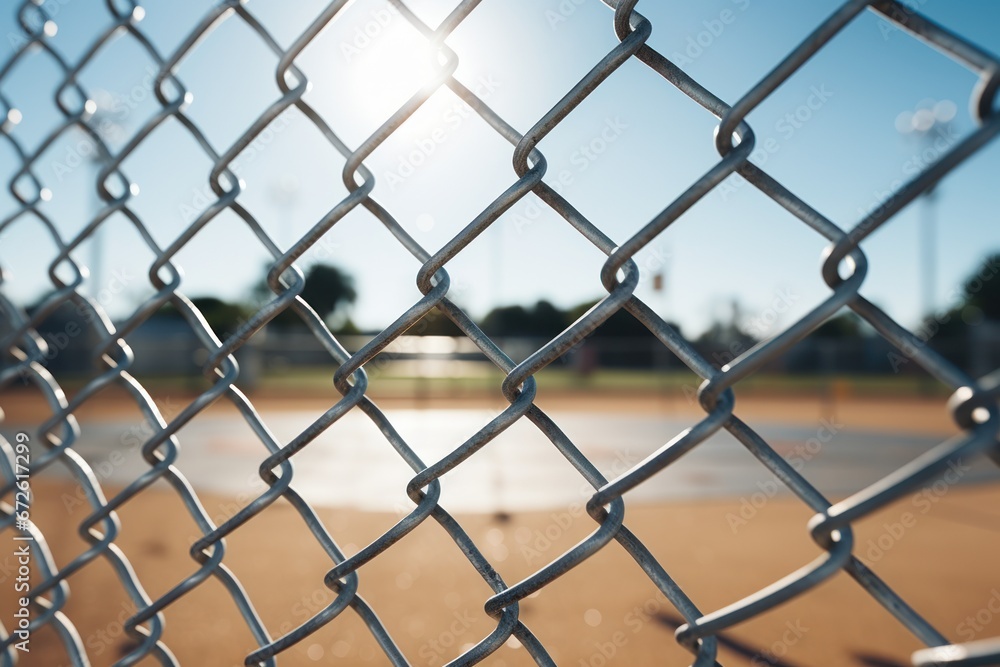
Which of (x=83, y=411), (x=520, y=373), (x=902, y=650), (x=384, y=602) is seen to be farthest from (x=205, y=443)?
(x=520, y=373)

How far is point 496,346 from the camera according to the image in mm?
787

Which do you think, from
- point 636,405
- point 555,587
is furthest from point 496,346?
point 636,405

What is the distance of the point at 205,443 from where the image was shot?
1191 centimetres

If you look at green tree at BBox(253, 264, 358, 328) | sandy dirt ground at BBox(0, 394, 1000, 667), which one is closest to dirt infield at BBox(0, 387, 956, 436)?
sandy dirt ground at BBox(0, 394, 1000, 667)

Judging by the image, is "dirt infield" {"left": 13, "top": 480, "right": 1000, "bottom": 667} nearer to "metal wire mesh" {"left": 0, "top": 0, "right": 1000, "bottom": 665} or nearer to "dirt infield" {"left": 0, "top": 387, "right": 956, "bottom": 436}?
"metal wire mesh" {"left": 0, "top": 0, "right": 1000, "bottom": 665}

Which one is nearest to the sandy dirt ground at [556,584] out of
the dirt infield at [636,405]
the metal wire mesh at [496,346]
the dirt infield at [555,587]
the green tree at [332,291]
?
the dirt infield at [555,587]

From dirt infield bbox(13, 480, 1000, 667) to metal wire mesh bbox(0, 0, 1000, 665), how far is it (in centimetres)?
204

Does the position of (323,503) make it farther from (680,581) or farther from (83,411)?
(83,411)

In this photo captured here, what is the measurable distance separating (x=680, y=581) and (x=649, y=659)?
1197 millimetres

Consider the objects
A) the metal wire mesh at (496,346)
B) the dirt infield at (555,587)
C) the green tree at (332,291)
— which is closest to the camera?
the metal wire mesh at (496,346)

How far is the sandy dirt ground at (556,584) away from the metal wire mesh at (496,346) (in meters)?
2.49

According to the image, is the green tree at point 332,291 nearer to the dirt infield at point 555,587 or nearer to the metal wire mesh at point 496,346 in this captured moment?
the dirt infield at point 555,587

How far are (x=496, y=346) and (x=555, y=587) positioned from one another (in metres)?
3.77

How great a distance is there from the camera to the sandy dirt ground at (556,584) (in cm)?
330
